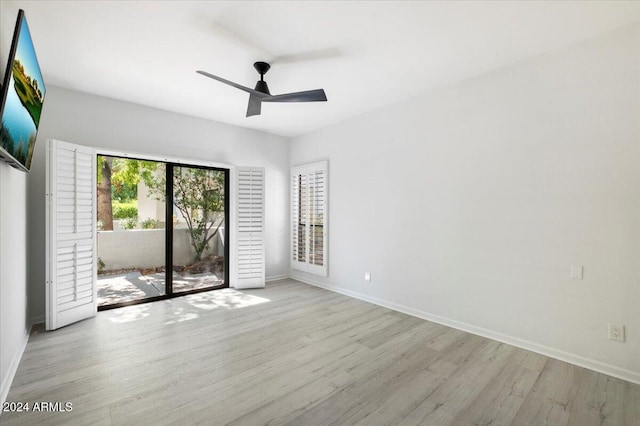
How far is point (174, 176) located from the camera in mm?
4355

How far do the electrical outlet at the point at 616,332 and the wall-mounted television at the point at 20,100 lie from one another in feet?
14.3

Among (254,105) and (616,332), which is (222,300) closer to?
(254,105)

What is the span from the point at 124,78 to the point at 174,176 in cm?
152

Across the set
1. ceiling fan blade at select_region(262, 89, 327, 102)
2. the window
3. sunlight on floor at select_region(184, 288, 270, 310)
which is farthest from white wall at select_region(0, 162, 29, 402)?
the window

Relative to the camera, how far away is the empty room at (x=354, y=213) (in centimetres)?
203

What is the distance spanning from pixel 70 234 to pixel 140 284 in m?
1.50

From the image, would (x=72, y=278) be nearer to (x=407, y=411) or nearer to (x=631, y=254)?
(x=407, y=411)

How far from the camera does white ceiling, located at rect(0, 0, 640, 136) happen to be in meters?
2.10

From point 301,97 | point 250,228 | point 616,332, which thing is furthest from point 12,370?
point 616,332

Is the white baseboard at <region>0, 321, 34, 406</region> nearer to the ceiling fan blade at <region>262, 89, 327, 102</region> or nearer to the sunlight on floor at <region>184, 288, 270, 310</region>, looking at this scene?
the sunlight on floor at <region>184, 288, 270, 310</region>

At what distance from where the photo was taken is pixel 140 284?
14.5 ft

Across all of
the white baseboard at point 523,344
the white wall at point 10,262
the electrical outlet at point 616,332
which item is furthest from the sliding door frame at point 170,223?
the electrical outlet at point 616,332

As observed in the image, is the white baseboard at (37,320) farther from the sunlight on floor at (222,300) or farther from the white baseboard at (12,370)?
the sunlight on floor at (222,300)

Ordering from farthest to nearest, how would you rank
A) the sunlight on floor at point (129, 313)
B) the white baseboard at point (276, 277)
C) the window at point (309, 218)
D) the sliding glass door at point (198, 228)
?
the white baseboard at point (276, 277) < the window at point (309, 218) < the sliding glass door at point (198, 228) < the sunlight on floor at point (129, 313)
